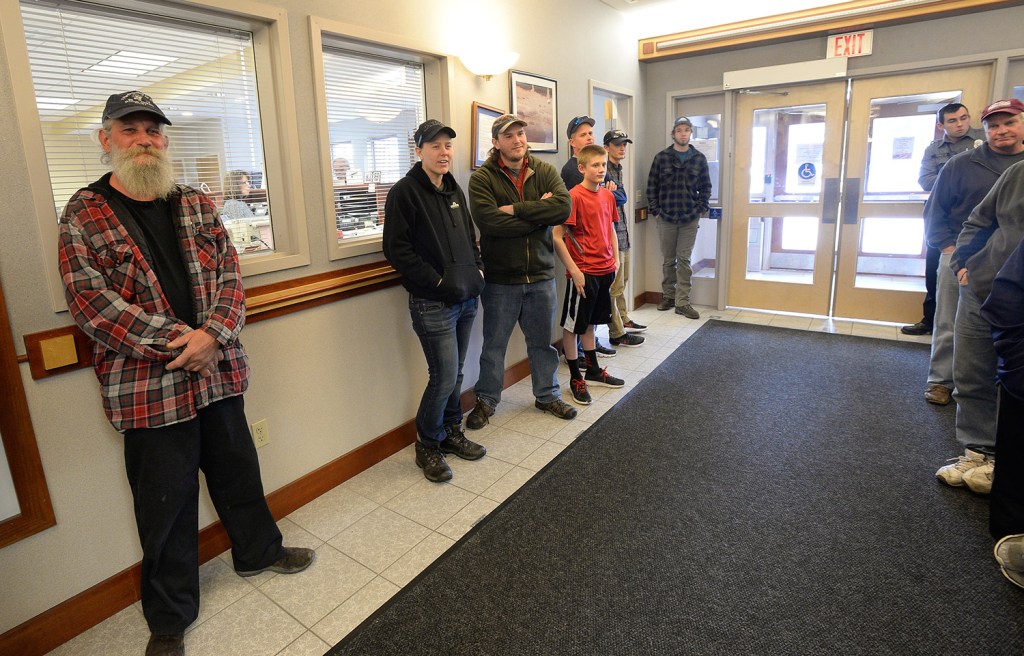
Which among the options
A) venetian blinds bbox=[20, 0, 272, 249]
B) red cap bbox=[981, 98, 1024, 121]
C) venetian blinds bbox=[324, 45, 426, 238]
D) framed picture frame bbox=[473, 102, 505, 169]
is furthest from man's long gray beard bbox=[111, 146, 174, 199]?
red cap bbox=[981, 98, 1024, 121]

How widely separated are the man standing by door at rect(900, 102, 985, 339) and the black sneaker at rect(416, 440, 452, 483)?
350 centimetres

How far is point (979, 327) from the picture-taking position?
2.51 meters

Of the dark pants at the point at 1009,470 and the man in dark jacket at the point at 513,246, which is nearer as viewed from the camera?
the dark pants at the point at 1009,470

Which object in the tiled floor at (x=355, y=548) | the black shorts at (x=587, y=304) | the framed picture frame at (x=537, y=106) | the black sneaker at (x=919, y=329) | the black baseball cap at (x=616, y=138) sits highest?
the framed picture frame at (x=537, y=106)

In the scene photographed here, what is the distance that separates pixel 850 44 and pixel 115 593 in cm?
562

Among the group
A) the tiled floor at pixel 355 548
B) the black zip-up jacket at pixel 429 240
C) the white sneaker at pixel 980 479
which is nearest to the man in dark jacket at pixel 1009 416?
the white sneaker at pixel 980 479

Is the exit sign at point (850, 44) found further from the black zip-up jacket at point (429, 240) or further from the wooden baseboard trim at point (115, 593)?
the wooden baseboard trim at point (115, 593)

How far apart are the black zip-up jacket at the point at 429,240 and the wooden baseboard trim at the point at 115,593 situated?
0.89 metres

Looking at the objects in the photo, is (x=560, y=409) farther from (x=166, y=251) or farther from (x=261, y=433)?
(x=166, y=251)

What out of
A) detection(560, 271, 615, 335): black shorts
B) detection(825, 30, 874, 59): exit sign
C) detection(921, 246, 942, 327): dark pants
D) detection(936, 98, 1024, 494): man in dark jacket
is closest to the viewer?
detection(936, 98, 1024, 494): man in dark jacket

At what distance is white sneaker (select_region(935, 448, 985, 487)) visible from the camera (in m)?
2.43

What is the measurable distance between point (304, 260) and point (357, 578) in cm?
126

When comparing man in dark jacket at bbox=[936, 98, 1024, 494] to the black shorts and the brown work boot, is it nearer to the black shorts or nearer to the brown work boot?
the brown work boot

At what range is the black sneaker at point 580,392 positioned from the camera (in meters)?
3.49
